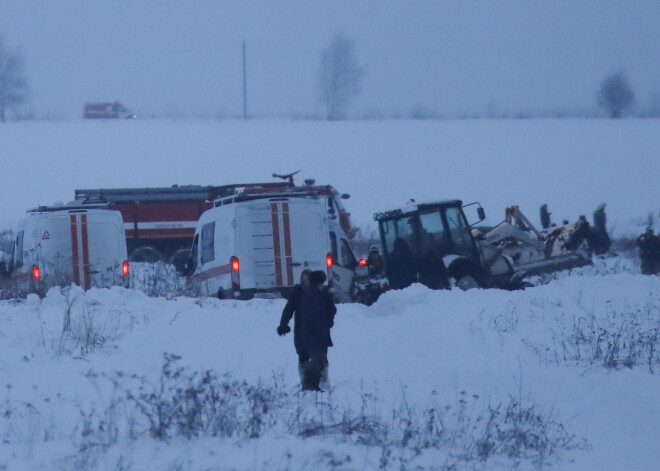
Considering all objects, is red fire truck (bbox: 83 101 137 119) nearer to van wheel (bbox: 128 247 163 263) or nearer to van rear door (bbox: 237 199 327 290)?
van wheel (bbox: 128 247 163 263)

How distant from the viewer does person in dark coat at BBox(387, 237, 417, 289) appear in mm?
Result: 21359

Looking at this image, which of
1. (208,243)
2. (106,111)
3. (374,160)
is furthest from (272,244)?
(106,111)

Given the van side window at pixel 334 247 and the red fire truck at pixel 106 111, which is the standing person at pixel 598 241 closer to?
the van side window at pixel 334 247

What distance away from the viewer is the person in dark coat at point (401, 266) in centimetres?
2136

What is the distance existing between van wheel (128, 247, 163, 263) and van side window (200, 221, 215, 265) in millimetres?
9934

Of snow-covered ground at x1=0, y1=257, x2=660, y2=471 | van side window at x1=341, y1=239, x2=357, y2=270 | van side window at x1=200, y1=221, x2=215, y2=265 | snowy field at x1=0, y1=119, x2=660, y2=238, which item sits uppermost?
Result: snowy field at x1=0, y1=119, x2=660, y2=238

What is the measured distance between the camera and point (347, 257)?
933 inches

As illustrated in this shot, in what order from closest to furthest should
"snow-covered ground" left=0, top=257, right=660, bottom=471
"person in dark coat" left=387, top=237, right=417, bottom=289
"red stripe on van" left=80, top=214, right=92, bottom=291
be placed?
"snow-covered ground" left=0, top=257, right=660, bottom=471
"red stripe on van" left=80, top=214, right=92, bottom=291
"person in dark coat" left=387, top=237, right=417, bottom=289

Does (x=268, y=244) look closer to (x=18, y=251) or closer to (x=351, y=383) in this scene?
(x=18, y=251)

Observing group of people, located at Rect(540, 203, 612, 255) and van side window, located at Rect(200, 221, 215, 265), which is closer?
van side window, located at Rect(200, 221, 215, 265)

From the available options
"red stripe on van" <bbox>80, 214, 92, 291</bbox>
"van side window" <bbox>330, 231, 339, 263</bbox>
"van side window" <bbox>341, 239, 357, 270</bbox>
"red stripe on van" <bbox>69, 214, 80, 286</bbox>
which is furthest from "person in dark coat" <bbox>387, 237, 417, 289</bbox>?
Answer: "red stripe on van" <bbox>69, 214, 80, 286</bbox>

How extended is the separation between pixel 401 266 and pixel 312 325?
11.0 meters

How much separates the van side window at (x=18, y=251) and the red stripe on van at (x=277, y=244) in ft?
17.8

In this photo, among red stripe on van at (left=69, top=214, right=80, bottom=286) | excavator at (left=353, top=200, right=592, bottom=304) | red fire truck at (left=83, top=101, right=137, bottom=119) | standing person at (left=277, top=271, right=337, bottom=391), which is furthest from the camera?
red fire truck at (left=83, top=101, right=137, bottom=119)
